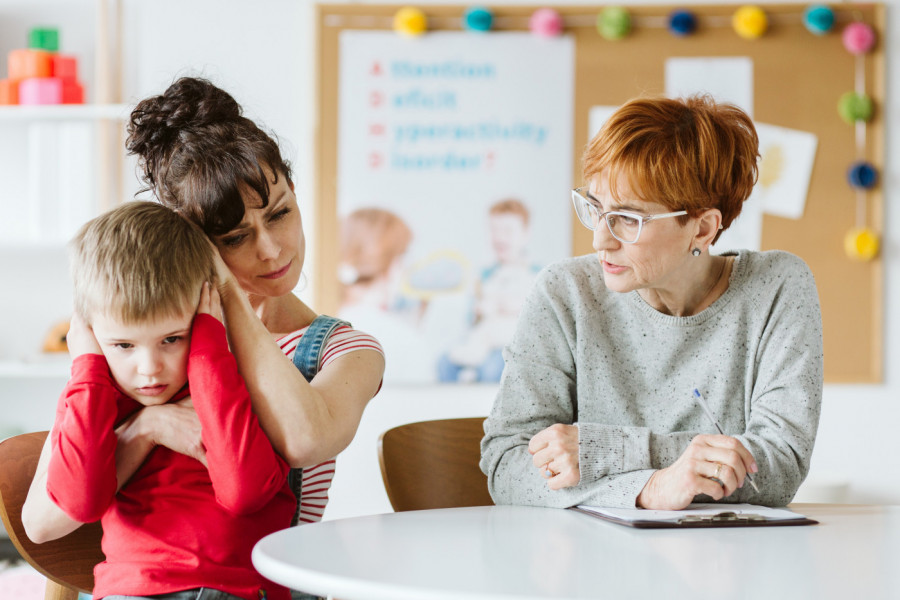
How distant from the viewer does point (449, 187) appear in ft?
9.61

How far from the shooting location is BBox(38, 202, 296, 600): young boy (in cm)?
104

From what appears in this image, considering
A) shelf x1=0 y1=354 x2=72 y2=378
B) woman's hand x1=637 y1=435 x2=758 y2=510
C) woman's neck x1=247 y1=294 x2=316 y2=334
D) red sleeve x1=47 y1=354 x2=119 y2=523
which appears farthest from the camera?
shelf x1=0 y1=354 x2=72 y2=378

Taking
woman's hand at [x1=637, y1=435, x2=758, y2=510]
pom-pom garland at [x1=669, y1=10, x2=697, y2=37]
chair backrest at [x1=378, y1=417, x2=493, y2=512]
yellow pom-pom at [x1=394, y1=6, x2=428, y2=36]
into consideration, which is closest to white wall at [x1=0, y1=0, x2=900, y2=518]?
yellow pom-pom at [x1=394, y1=6, x2=428, y2=36]

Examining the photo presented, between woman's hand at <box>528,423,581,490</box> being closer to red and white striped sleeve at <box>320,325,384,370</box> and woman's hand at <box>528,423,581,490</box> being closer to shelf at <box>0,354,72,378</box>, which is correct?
red and white striped sleeve at <box>320,325,384,370</box>

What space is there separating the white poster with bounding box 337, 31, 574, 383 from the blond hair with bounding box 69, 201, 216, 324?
176cm

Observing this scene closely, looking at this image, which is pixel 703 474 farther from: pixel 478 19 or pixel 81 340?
pixel 478 19

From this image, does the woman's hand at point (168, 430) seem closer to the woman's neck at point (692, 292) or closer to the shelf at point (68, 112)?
the woman's neck at point (692, 292)

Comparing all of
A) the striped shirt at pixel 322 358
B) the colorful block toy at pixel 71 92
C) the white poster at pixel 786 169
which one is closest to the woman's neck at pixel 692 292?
the striped shirt at pixel 322 358

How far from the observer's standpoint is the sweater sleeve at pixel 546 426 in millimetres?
1222

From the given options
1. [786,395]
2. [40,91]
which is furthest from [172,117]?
[40,91]

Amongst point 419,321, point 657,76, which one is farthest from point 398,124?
point 657,76

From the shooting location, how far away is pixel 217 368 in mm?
1078

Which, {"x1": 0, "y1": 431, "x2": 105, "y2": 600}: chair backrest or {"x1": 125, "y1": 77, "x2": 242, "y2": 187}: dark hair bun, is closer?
{"x1": 0, "y1": 431, "x2": 105, "y2": 600}: chair backrest

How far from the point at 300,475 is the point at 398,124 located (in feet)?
6.06
